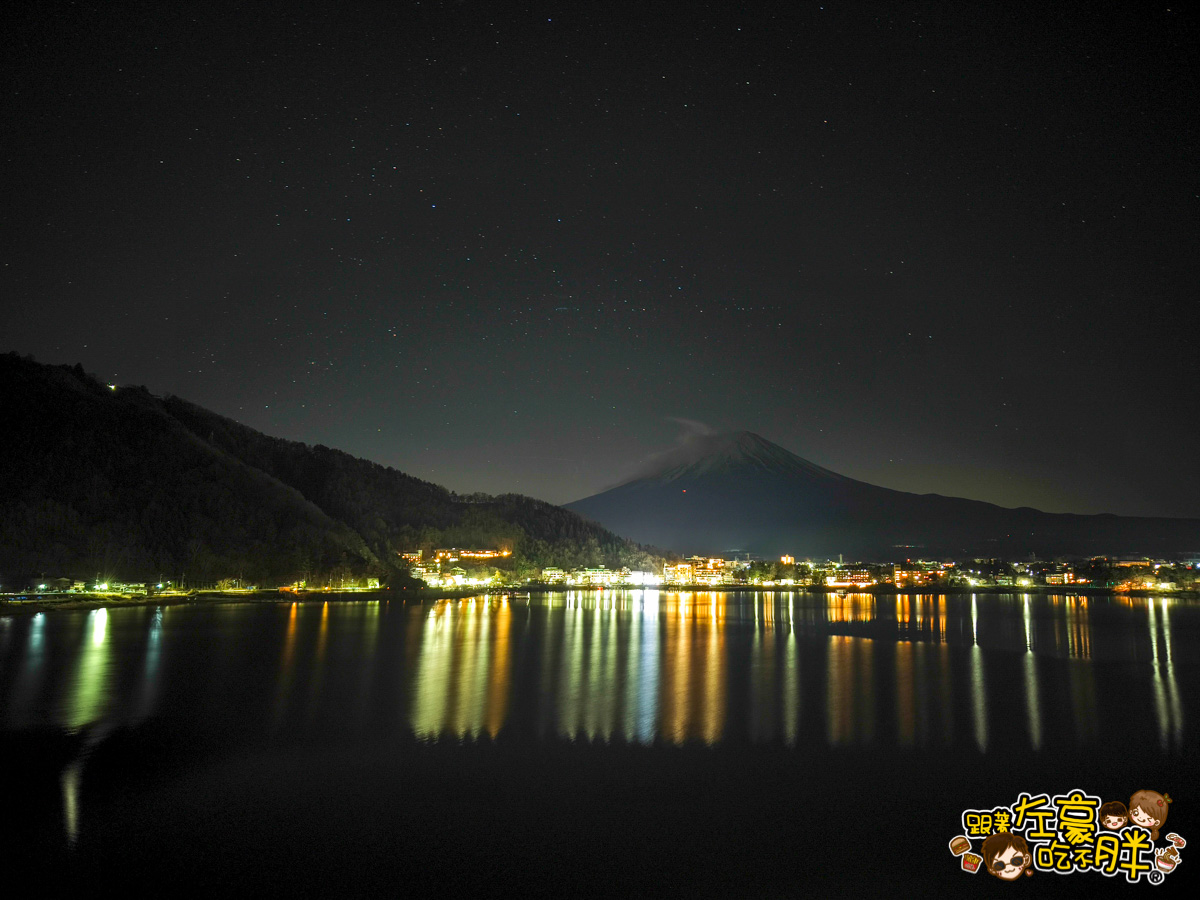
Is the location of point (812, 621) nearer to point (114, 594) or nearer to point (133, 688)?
point (133, 688)

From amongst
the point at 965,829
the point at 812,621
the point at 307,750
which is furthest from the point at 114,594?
the point at 965,829

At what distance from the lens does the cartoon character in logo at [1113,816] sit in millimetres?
6039

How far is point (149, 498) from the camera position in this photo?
53000 mm

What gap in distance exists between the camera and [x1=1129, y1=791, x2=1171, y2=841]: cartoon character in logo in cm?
615

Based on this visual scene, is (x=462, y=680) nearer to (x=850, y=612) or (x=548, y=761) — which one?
(x=548, y=761)

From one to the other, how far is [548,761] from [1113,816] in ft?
18.2

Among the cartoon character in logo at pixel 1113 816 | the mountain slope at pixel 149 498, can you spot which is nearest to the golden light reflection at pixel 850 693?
the cartoon character in logo at pixel 1113 816

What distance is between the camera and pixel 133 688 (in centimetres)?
1389

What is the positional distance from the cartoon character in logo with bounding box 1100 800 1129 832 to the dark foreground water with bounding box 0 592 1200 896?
0.45m

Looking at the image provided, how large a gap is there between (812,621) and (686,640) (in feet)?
39.7

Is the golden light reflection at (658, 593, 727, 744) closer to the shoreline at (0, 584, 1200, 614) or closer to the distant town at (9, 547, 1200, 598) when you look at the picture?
the shoreline at (0, 584, 1200, 614)

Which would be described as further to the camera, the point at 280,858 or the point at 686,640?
the point at 686,640

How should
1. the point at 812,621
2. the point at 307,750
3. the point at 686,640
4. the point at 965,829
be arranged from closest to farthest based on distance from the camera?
the point at 965,829 < the point at 307,750 < the point at 686,640 < the point at 812,621

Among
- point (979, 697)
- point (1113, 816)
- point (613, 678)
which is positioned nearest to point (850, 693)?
point (979, 697)
